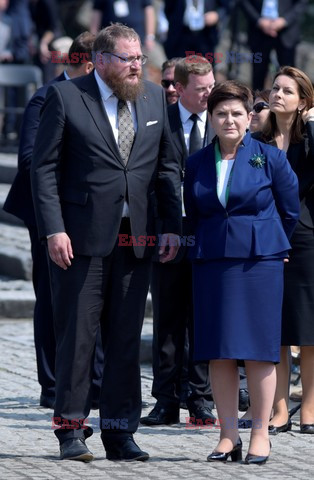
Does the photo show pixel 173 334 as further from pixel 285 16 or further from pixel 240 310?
pixel 285 16

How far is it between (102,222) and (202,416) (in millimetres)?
1815

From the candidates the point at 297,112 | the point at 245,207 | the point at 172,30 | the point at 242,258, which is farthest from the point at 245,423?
the point at 172,30

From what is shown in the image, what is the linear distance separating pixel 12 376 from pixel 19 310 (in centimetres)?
211

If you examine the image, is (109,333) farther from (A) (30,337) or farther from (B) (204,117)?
(A) (30,337)

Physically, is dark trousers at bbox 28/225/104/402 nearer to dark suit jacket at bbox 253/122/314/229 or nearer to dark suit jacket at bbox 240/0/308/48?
dark suit jacket at bbox 253/122/314/229

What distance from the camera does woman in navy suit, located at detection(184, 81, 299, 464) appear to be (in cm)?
681

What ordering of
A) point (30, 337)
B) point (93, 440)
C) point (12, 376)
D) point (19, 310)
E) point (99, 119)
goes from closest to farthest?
point (99, 119) < point (93, 440) < point (12, 376) < point (30, 337) < point (19, 310)

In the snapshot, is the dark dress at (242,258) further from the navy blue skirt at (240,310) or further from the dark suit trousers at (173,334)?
the dark suit trousers at (173,334)

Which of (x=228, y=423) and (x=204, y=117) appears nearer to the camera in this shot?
(x=228, y=423)

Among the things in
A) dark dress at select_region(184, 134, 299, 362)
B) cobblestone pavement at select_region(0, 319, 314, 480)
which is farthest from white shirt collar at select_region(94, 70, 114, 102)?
cobblestone pavement at select_region(0, 319, 314, 480)

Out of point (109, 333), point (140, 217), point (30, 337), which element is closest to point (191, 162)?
point (140, 217)

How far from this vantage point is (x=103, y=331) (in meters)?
6.97

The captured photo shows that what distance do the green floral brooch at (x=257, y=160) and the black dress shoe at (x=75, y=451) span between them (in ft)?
5.50

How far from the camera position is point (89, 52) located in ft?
27.0
